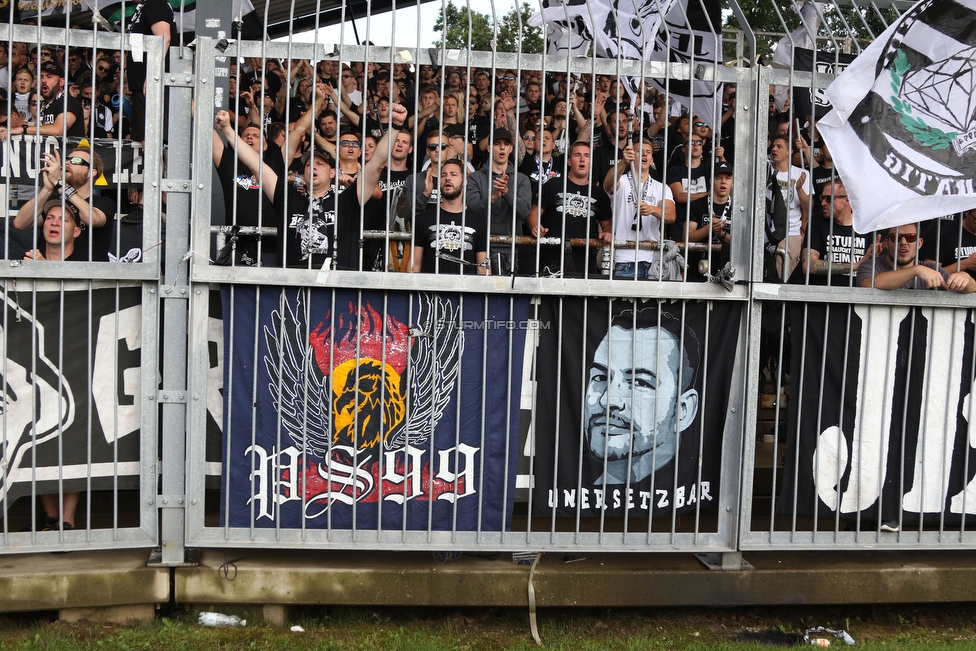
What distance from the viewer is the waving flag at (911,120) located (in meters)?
4.57

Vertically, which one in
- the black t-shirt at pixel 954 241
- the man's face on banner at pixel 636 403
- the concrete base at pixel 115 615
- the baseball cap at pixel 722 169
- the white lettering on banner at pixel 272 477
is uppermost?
the baseball cap at pixel 722 169

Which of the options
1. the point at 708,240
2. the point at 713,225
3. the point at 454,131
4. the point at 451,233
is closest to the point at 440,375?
the point at 451,233

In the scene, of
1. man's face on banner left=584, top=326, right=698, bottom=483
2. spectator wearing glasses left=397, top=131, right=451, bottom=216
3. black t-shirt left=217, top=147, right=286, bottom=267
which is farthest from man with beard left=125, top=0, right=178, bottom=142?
man's face on banner left=584, top=326, right=698, bottom=483

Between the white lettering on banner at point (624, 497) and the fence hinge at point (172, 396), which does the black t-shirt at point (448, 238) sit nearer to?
the white lettering on banner at point (624, 497)

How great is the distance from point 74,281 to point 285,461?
1419mm

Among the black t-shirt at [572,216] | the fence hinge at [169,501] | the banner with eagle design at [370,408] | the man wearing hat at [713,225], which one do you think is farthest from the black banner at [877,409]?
the fence hinge at [169,501]

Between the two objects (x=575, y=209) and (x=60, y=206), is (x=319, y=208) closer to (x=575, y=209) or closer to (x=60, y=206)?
(x=60, y=206)

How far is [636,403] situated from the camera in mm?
4758

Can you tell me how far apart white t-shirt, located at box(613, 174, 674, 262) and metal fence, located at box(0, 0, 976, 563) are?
0.60 m

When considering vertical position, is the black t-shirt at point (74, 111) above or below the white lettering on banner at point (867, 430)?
above

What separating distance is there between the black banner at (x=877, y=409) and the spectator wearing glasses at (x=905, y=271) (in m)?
0.16

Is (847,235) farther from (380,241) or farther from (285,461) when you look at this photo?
(285,461)

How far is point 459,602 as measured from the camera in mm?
4723

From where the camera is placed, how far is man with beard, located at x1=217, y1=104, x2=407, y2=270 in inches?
176
